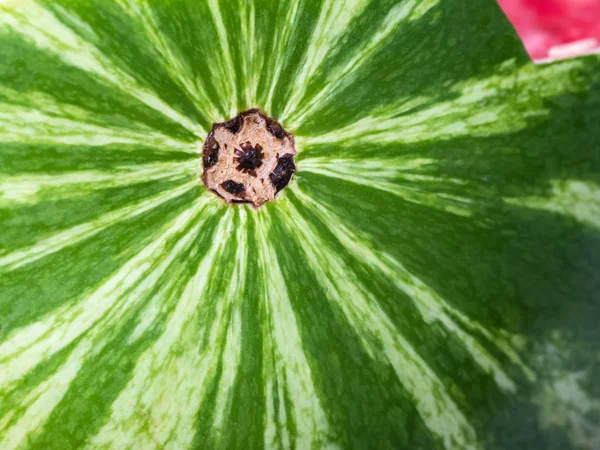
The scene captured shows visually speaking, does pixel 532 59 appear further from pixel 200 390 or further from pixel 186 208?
pixel 200 390

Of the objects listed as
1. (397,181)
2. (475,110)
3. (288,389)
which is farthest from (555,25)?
(288,389)

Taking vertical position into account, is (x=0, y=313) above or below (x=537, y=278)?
above

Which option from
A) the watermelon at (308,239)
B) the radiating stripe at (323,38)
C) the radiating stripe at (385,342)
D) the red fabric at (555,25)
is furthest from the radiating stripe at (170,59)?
the red fabric at (555,25)

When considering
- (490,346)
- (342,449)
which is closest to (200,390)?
(342,449)

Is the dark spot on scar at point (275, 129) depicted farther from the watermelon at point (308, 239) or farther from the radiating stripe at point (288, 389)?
the radiating stripe at point (288, 389)

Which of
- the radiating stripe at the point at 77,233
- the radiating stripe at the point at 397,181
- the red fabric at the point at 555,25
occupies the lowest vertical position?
the radiating stripe at the point at 397,181

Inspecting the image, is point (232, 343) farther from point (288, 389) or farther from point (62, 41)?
point (62, 41)
